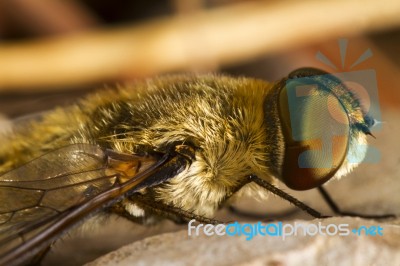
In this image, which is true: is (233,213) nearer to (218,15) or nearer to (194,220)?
(194,220)

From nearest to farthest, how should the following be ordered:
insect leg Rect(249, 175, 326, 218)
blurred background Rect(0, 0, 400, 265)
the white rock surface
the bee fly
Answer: the white rock surface → the bee fly → insect leg Rect(249, 175, 326, 218) → blurred background Rect(0, 0, 400, 265)

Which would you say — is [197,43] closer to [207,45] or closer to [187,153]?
[207,45]

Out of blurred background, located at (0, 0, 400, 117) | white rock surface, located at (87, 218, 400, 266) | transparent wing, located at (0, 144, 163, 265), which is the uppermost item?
blurred background, located at (0, 0, 400, 117)

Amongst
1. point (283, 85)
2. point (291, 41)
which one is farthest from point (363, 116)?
point (291, 41)

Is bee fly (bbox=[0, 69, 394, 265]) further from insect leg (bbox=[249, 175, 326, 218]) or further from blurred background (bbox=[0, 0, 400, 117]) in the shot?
blurred background (bbox=[0, 0, 400, 117])

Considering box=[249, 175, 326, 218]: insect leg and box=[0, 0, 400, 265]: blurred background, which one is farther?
box=[0, 0, 400, 265]: blurred background

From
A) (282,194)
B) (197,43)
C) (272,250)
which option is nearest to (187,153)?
(282,194)

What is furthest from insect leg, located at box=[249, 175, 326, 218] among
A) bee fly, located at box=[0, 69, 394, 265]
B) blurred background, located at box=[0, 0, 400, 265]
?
blurred background, located at box=[0, 0, 400, 265]
